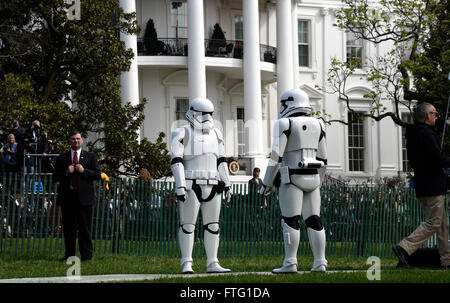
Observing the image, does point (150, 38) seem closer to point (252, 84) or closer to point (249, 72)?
point (249, 72)

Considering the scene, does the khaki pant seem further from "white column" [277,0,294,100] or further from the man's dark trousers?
"white column" [277,0,294,100]

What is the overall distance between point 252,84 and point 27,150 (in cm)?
1510

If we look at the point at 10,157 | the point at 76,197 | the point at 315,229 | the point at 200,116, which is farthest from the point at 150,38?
the point at 315,229

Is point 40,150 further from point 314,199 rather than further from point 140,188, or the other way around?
point 314,199

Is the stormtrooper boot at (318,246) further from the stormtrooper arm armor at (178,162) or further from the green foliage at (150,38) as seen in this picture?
the green foliage at (150,38)

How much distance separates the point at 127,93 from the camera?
31906 mm

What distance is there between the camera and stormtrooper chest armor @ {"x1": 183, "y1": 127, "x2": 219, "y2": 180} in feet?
37.7

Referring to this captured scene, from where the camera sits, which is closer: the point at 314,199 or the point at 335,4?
the point at 314,199

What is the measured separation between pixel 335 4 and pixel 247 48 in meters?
9.79

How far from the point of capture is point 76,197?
46.8 ft

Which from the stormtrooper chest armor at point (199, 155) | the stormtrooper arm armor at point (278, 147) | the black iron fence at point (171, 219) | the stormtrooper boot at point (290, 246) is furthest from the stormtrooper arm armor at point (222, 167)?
the black iron fence at point (171, 219)

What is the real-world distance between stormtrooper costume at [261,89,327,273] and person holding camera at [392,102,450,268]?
1355 millimetres

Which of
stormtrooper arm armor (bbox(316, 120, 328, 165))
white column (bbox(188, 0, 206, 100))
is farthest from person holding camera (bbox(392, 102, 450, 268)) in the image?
white column (bbox(188, 0, 206, 100))
